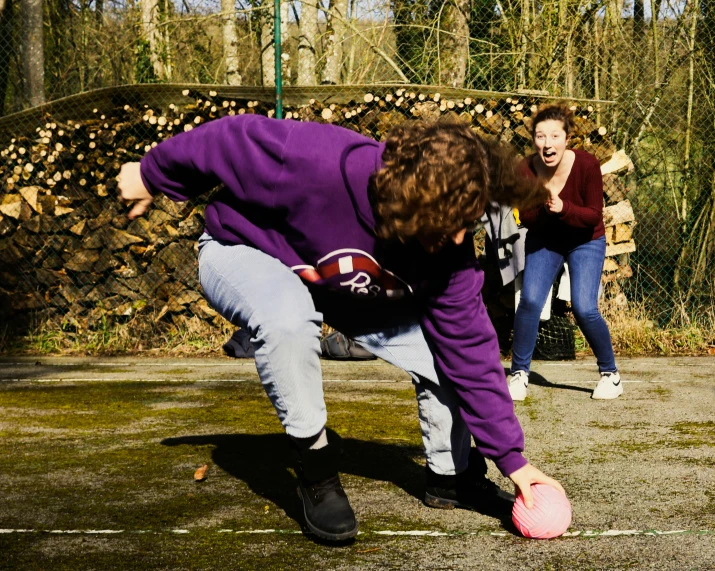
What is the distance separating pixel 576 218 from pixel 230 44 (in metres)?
6.38

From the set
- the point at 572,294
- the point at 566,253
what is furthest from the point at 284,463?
the point at 566,253

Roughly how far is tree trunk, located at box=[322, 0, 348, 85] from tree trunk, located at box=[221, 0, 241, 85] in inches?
42.7

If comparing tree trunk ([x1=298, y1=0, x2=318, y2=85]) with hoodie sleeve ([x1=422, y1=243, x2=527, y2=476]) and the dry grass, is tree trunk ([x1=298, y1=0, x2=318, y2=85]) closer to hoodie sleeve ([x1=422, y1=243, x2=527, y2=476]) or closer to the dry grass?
the dry grass

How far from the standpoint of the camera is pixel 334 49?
8695 millimetres

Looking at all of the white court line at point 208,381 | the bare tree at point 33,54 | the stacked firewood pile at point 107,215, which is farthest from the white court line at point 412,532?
the bare tree at point 33,54

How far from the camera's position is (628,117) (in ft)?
27.2

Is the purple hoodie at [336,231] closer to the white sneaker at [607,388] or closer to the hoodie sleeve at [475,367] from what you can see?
the hoodie sleeve at [475,367]

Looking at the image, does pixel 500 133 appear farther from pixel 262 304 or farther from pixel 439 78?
pixel 262 304

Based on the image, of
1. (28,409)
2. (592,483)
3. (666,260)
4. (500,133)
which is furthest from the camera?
(666,260)

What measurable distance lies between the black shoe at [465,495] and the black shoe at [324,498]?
1.29 feet

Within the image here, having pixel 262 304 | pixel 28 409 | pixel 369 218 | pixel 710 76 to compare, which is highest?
pixel 710 76

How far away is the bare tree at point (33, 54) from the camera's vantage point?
1089 centimetres

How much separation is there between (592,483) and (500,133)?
14.8 feet

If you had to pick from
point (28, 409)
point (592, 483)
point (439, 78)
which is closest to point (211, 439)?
point (28, 409)
